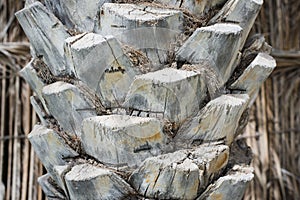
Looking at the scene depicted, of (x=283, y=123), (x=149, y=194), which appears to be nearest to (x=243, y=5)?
(x=149, y=194)

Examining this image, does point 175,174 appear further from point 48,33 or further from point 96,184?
point 48,33

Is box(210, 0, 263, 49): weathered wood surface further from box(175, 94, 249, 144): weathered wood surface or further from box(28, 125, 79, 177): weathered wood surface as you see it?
box(28, 125, 79, 177): weathered wood surface

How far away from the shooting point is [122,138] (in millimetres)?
576

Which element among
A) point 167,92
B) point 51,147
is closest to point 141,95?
point 167,92

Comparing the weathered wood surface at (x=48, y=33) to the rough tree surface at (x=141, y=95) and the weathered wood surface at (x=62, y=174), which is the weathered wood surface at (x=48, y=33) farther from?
the weathered wood surface at (x=62, y=174)

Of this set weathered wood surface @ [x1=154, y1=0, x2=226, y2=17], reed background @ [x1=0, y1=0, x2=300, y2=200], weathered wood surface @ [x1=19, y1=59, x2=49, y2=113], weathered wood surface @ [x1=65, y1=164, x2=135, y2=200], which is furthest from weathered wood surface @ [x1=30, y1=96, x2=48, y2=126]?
reed background @ [x1=0, y1=0, x2=300, y2=200]

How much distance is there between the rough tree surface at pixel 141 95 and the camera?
1.91ft

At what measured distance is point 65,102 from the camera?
24.2 inches

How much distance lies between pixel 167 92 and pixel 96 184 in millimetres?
134

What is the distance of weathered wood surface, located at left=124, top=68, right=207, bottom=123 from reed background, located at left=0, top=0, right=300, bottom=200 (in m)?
0.51

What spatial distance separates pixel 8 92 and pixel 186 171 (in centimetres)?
62

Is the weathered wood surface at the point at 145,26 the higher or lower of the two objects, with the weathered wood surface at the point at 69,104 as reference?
higher

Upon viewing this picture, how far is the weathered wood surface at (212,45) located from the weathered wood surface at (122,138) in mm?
98

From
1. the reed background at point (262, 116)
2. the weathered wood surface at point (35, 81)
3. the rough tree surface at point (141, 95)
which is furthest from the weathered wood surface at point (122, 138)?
the reed background at point (262, 116)
